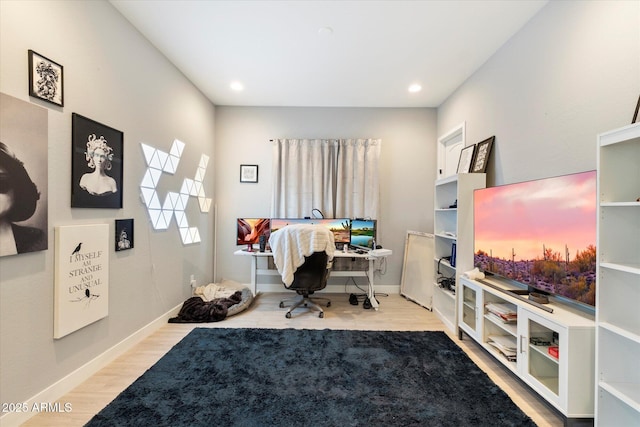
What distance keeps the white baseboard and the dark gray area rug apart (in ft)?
1.22

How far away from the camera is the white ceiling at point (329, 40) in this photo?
6.82ft

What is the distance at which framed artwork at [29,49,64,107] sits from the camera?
154cm

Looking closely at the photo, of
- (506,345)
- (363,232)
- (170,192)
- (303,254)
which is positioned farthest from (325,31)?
(506,345)

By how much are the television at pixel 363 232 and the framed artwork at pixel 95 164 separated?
277 cm

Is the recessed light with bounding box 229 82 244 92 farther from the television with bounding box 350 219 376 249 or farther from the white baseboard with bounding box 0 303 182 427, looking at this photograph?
the white baseboard with bounding box 0 303 182 427

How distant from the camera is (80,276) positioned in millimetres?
1841

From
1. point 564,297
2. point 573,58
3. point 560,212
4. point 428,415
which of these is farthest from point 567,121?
point 428,415

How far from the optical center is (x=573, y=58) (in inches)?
70.3

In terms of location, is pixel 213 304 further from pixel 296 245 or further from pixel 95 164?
pixel 95 164

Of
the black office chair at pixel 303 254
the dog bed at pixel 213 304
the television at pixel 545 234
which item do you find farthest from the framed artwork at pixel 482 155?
the dog bed at pixel 213 304

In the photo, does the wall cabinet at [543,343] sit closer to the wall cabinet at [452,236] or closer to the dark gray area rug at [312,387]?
the dark gray area rug at [312,387]

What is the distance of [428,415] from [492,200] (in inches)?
69.3

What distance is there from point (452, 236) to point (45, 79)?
11.5 ft

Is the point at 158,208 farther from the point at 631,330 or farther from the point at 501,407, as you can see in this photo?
the point at 631,330
